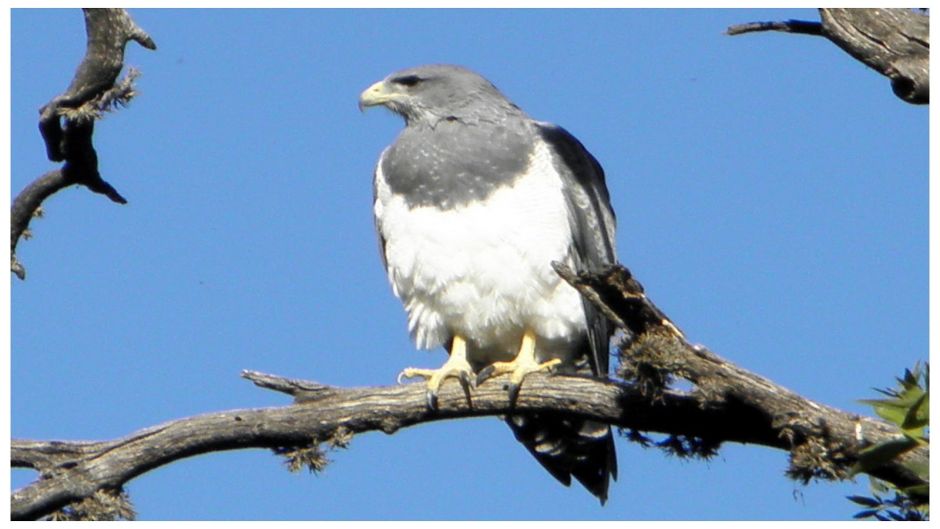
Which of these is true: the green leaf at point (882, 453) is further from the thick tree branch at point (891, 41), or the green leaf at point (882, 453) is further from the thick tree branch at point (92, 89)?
the thick tree branch at point (92, 89)

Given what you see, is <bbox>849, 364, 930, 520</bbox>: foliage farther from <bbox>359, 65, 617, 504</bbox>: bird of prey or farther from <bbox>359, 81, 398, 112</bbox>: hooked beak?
<bbox>359, 81, 398, 112</bbox>: hooked beak

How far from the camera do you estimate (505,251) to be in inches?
290

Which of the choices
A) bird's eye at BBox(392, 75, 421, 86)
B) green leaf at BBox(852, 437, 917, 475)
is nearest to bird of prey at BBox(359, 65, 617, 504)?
bird's eye at BBox(392, 75, 421, 86)

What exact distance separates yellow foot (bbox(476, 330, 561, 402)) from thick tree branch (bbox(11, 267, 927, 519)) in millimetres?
47

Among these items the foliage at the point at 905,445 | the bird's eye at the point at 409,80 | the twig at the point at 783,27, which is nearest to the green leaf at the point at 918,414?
the foliage at the point at 905,445

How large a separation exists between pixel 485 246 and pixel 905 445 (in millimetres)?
2592

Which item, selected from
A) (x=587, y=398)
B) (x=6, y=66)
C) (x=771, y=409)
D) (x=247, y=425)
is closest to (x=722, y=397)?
(x=771, y=409)

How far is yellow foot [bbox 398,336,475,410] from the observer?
23.0ft

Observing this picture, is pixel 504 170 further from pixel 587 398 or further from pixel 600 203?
pixel 587 398

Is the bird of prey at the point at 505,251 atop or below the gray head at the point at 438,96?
below

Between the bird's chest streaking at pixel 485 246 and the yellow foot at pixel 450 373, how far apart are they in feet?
0.34

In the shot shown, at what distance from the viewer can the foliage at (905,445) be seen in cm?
523

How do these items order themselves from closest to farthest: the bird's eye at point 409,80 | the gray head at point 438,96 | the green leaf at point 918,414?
the green leaf at point 918,414 < the gray head at point 438,96 < the bird's eye at point 409,80

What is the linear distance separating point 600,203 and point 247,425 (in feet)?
7.29
